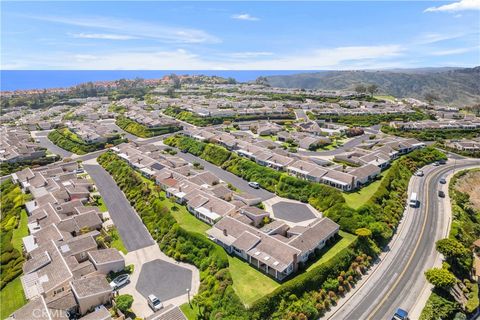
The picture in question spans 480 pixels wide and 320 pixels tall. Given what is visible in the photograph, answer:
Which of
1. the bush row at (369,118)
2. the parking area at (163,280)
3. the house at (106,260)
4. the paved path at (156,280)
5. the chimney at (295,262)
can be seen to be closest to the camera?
the paved path at (156,280)

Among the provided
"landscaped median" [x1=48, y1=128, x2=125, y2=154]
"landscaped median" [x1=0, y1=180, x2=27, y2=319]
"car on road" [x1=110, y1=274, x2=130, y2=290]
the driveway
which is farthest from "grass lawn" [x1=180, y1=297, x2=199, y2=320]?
the driveway

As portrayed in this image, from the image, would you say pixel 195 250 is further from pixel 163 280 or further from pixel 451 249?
pixel 451 249

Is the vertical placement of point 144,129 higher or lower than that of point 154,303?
higher

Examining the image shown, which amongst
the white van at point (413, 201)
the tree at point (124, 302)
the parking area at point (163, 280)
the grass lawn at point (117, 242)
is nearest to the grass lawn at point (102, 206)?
the grass lawn at point (117, 242)

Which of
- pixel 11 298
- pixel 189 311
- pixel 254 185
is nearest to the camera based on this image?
pixel 189 311

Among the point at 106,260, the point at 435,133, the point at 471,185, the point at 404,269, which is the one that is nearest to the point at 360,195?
the point at 404,269

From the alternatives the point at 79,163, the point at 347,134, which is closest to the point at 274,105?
the point at 347,134

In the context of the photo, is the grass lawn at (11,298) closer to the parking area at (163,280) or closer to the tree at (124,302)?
the tree at (124,302)
